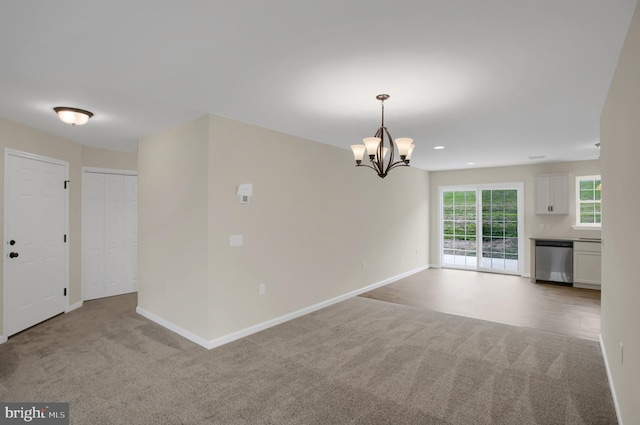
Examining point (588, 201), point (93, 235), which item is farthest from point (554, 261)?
point (93, 235)

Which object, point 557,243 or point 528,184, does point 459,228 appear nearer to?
point 528,184

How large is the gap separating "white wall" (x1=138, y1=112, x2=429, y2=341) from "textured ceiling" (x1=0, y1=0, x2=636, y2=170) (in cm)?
40

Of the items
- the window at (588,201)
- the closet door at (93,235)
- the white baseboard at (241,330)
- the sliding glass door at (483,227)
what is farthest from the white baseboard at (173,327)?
the window at (588,201)

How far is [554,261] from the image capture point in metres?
6.50

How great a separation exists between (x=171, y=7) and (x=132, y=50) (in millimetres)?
643

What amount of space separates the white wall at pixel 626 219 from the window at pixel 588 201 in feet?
16.5

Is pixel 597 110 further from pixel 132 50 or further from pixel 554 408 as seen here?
pixel 132 50

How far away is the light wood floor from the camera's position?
4.27 meters

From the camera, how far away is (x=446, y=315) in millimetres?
4465

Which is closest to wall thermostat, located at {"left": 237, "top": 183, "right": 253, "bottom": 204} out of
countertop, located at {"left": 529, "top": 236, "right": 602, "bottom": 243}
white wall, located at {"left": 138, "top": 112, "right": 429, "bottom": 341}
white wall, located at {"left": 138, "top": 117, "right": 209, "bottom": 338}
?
white wall, located at {"left": 138, "top": 112, "right": 429, "bottom": 341}

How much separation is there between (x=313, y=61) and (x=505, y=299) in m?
4.95

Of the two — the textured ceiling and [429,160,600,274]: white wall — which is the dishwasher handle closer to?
[429,160,600,274]: white wall

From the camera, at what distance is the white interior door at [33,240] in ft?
12.4

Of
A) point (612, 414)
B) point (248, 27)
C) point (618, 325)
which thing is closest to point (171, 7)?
point (248, 27)
